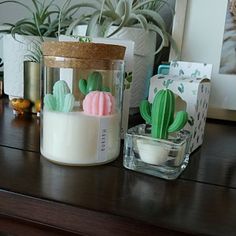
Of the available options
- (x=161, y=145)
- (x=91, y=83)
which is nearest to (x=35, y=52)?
(x=91, y=83)

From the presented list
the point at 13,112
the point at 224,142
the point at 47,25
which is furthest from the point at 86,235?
the point at 47,25

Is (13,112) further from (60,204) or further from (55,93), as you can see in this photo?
(60,204)

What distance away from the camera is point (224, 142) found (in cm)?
58

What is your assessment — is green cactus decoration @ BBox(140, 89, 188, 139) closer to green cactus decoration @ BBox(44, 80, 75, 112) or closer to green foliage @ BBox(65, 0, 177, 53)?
green cactus decoration @ BBox(44, 80, 75, 112)

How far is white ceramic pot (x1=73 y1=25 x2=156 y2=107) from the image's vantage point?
2.07ft

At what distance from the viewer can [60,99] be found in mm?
422

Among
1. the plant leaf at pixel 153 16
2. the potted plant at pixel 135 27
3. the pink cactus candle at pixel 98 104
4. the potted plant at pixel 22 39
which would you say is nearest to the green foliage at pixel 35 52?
the potted plant at pixel 22 39

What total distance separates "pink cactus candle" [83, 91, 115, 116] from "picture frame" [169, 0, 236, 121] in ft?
1.21

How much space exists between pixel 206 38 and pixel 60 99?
1.45 feet

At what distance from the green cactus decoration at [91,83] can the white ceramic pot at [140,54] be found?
0.70 feet

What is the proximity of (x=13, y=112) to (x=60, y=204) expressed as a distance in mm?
466

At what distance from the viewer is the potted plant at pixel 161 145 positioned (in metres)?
0.38

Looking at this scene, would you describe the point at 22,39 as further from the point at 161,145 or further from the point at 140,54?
the point at 161,145

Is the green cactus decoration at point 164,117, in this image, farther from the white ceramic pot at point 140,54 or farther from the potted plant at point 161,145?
the white ceramic pot at point 140,54
